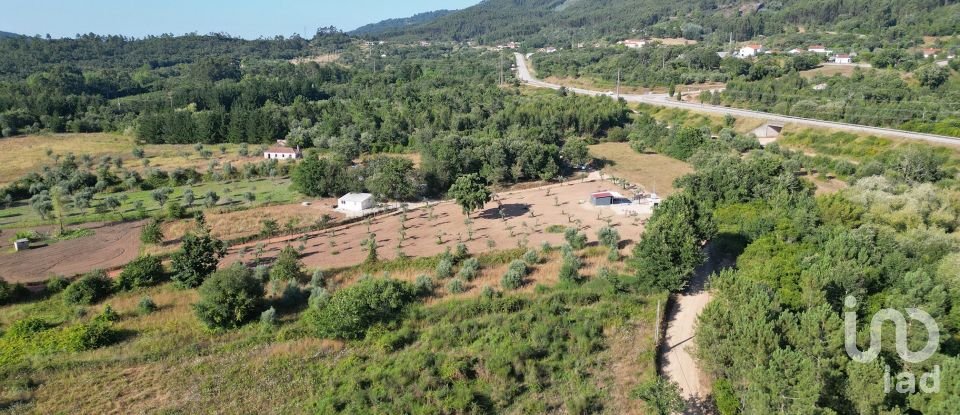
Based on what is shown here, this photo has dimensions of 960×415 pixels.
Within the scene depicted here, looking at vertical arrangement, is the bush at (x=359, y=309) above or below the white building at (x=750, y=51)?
below

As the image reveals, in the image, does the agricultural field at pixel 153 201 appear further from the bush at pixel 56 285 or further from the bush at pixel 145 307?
the bush at pixel 145 307

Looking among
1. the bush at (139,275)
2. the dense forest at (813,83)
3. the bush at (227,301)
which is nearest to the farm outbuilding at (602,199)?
the bush at (227,301)

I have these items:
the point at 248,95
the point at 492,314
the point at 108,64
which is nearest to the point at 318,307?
the point at 492,314

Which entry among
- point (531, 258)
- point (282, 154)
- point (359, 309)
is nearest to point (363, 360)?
point (359, 309)

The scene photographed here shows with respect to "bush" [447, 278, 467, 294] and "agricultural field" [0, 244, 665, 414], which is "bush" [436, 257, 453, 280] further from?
"agricultural field" [0, 244, 665, 414]

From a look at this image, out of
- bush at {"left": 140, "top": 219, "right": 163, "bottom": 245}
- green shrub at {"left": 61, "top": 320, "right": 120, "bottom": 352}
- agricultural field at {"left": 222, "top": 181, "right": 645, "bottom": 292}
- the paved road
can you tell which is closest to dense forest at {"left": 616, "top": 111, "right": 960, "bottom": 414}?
agricultural field at {"left": 222, "top": 181, "right": 645, "bottom": 292}

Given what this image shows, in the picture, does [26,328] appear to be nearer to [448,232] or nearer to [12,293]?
[12,293]

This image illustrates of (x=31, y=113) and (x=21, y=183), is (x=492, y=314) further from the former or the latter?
(x=31, y=113)
